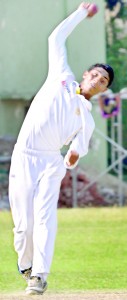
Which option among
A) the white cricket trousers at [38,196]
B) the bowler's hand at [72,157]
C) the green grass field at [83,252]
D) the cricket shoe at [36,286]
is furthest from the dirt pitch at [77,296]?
the green grass field at [83,252]

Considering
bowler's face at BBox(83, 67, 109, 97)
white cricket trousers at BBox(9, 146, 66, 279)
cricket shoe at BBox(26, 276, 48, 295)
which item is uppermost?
bowler's face at BBox(83, 67, 109, 97)

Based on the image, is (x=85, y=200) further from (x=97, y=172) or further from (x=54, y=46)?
(x=54, y=46)

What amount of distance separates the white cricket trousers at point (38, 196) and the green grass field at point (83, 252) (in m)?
1.40

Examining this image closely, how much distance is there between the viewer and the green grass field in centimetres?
1076

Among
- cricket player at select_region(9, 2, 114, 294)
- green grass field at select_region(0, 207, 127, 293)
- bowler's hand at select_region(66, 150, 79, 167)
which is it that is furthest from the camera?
green grass field at select_region(0, 207, 127, 293)

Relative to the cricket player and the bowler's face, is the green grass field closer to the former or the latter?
the cricket player

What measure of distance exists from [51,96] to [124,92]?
1111 cm

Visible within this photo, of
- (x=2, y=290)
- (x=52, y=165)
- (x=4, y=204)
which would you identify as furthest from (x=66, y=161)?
(x=4, y=204)

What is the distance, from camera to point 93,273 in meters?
11.7

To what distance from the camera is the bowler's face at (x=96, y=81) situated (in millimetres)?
8570

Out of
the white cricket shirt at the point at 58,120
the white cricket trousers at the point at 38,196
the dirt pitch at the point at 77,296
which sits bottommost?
the dirt pitch at the point at 77,296

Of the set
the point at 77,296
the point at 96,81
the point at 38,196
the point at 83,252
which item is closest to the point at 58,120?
the point at 96,81

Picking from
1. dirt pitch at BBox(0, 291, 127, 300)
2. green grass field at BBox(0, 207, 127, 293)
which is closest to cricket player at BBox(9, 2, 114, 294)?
dirt pitch at BBox(0, 291, 127, 300)

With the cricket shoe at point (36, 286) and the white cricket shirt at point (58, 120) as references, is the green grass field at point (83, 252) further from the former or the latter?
the white cricket shirt at point (58, 120)
